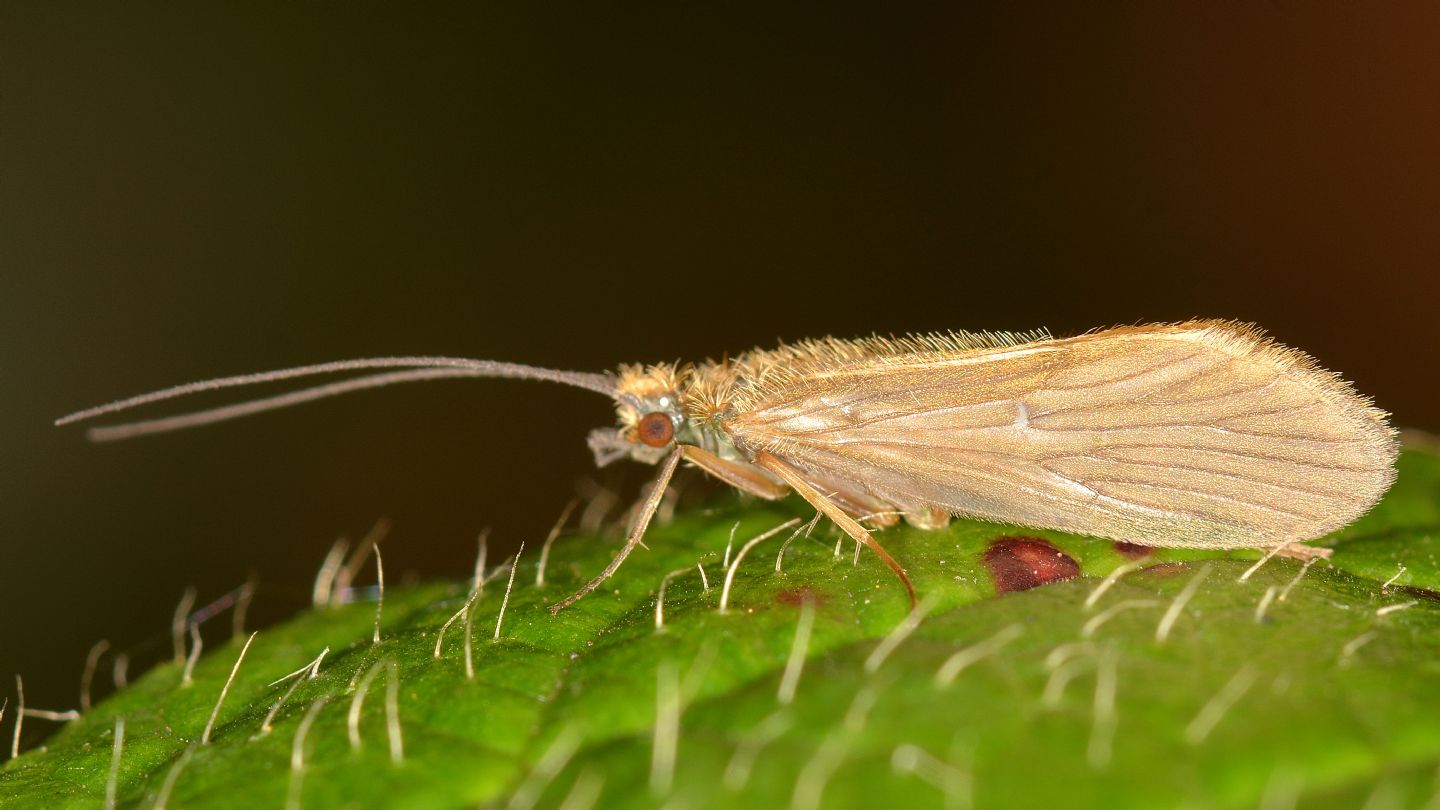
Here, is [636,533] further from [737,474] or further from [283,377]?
[283,377]

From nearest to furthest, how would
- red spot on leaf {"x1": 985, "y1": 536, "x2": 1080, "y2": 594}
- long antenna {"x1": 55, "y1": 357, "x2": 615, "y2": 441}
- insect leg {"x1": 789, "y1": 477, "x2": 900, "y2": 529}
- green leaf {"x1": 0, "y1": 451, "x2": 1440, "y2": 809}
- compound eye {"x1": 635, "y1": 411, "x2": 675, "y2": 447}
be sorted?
A: green leaf {"x1": 0, "y1": 451, "x2": 1440, "y2": 809}
red spot on leaf {"x1": 985, "y1": 536, "x2": 1080, "y2": 594}
long antenna {"x1": 55, "y1": 357, "x2": 615, "y2": 441}
insect leg {"x1": 789, "y1": 477, "x2": 900, "y2": 529}
compound eye {"x1": 635, "y1": 411, "x2": 675, "y2": 447}

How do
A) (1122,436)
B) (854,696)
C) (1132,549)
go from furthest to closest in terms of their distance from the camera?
(1122,436), (1132,549), (854,696)

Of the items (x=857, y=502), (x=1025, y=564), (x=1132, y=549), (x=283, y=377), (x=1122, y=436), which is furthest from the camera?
(x=857, y=502)

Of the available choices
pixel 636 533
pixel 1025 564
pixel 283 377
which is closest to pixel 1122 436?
pixel 1025 564

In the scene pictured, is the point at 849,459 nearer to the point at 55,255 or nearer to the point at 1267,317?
the point at 1267,317

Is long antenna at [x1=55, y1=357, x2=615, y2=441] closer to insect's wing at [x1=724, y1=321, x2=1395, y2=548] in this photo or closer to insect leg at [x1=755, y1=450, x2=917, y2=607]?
insect leg at [x1=755, y1=450, x2=917, y2=607]

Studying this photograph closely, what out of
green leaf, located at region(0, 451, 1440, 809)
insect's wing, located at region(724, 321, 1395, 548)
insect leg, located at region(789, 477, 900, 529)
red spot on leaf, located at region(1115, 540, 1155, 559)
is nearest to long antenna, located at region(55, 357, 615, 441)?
green leaf, located at region(0, 451, 1440, 809)

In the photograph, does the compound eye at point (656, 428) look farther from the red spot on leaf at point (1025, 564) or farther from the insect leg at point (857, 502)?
the red spot on leaf at point (1025, 564)

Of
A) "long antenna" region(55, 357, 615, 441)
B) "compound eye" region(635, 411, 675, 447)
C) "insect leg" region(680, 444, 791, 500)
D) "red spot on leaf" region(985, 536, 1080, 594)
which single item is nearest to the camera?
"red spot on leaf" region(985, 536, 1080, 594)
